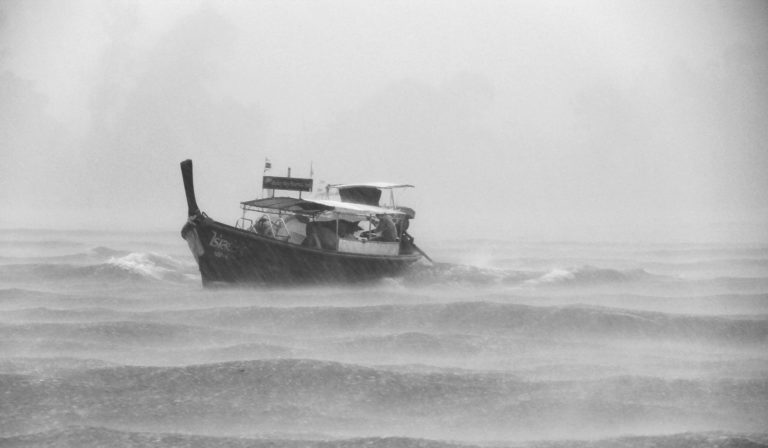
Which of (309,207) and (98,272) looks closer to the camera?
(309,207)

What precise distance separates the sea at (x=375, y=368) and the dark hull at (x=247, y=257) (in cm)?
56

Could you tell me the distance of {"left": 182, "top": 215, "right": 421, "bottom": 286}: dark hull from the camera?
22016 mm

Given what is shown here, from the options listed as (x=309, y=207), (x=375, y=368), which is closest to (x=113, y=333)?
(x=375, y=368)

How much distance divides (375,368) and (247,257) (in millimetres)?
12118

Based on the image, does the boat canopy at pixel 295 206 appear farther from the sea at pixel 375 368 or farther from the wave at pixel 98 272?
the wave at pixel 98 272

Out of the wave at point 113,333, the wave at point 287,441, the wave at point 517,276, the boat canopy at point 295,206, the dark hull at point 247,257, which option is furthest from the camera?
the wave at point 517,276

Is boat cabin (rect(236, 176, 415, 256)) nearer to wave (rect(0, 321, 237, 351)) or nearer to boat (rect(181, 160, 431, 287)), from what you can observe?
boat (rect(181, 160, 431, 287))

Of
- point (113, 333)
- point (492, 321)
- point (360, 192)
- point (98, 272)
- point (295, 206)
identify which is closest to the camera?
point (113, 333)

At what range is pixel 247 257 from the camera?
22.1 meters

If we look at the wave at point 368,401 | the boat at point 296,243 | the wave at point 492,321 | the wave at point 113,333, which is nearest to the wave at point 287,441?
the wave at point 368,401

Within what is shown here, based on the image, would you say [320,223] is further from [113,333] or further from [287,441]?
[287,441]

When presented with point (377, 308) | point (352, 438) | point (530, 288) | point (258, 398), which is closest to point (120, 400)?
point (258, 398)

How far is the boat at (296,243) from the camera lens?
2203cm

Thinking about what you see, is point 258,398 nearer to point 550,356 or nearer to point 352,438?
point 352,438
